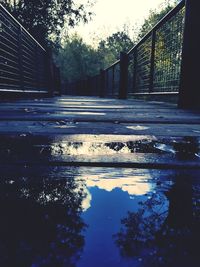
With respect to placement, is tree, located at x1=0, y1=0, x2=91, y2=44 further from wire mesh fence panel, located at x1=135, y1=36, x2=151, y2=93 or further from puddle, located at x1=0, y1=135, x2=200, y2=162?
puddle, located at x1=0, y1=135, x2=200, y2=162

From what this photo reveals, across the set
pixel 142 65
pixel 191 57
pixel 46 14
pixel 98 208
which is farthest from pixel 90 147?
pixel 46 14

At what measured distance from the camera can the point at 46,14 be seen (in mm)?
16391

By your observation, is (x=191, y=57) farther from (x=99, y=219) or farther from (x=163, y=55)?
(x=99, y=219)

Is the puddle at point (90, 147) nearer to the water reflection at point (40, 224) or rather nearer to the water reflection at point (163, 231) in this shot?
the water reflection at point (40, 224)

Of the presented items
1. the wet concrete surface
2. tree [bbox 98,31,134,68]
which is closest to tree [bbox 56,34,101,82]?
tree [bbox 98,31,134,68]

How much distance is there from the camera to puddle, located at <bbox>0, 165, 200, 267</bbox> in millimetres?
364

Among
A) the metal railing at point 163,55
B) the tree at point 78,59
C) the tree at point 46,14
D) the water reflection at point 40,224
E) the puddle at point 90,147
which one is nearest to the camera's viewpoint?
the water reflection at point 40,224

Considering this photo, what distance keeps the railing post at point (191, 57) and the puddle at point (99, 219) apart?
3009mm

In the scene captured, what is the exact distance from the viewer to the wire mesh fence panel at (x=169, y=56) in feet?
14.1

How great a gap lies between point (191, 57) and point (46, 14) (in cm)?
1470

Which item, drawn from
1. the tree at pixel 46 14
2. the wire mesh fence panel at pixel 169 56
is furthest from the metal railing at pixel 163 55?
the tree at pixel 46 14

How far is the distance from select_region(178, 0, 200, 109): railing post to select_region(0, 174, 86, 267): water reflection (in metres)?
3.18

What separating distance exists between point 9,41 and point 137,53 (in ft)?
12.2

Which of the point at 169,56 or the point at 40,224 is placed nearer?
the point at 40,224
